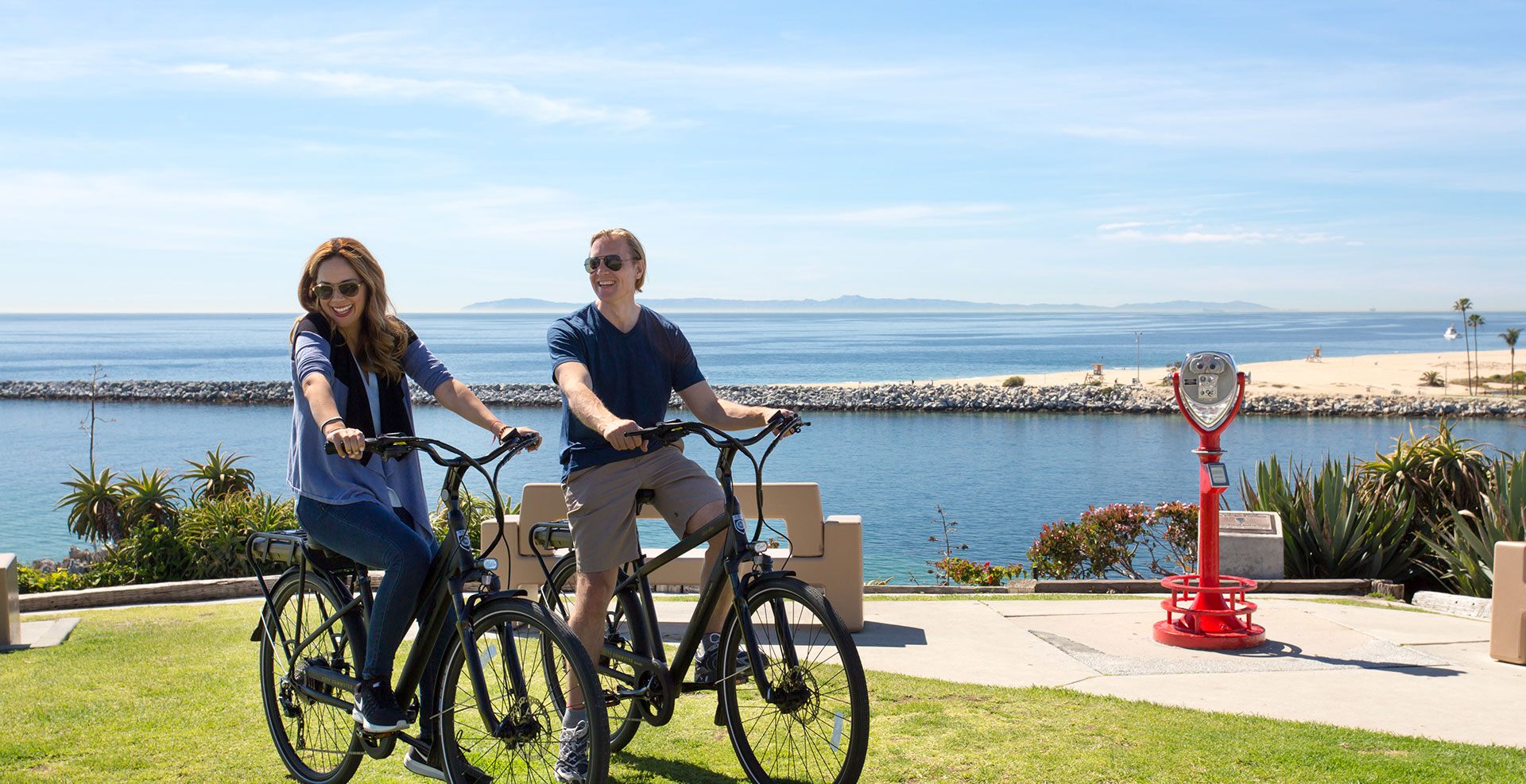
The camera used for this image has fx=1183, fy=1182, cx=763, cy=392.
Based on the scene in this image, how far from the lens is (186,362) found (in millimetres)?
119562

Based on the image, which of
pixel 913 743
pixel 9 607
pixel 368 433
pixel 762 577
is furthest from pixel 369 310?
pixel 9 607

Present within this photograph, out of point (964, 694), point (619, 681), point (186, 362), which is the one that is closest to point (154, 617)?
point (619, 681)

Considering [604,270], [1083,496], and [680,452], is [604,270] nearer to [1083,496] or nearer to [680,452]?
[680,452]

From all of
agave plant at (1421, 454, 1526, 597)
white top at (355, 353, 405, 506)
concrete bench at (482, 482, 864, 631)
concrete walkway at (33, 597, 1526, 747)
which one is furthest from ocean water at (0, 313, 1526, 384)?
white top at (355, 353, 405, 506)

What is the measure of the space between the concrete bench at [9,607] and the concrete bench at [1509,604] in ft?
25.8

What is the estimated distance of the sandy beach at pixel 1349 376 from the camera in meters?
63.6

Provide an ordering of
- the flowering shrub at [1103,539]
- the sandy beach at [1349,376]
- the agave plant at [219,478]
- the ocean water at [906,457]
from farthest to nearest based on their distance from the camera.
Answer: the sandy beach at [1349,376]
the ocean water at [906,457]
the agave plant at [219,478]
the flowering shrub at [1103,539]

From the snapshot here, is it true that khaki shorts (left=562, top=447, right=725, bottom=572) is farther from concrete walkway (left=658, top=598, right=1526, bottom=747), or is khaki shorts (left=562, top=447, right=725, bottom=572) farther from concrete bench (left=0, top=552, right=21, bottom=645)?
concrete bench (left=0, top=552, right=21, bottom=645)

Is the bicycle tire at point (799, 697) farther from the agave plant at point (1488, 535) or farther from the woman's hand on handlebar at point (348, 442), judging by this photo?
the agave plant at point (1488, 535)


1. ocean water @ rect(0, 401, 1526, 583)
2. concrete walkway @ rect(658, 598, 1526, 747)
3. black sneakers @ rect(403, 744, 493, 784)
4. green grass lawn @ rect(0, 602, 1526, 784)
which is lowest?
ocean water @ rect(0, 401, 1526, 583)

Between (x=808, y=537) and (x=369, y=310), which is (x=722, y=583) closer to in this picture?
(x=369, y=310)

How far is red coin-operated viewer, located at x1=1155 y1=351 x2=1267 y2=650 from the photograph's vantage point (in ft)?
21.5

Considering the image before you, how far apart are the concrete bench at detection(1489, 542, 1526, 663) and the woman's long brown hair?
17.9 ft

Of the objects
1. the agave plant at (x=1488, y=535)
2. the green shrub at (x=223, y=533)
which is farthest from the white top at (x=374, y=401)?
the agave plant at (x=1488, y=535)
